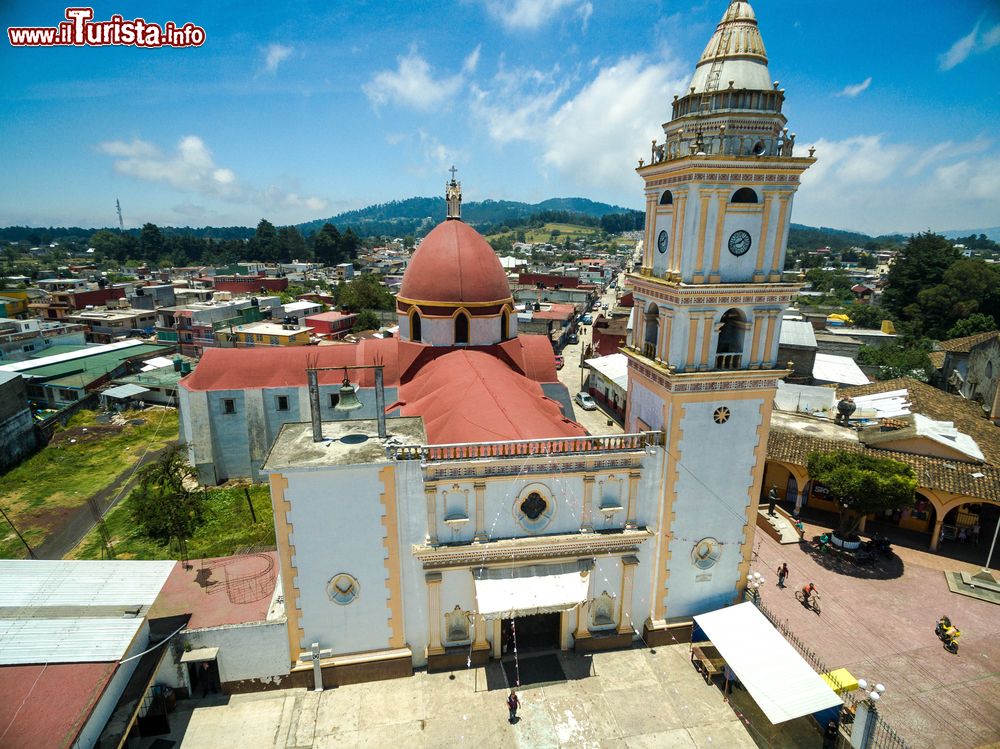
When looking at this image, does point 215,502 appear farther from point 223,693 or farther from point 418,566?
point 418,566

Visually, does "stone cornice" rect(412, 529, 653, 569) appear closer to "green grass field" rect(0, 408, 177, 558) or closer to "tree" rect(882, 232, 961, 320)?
"green grass field" rect(0, 408, 177, 558)

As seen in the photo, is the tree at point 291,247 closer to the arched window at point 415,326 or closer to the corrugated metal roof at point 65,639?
the arched window at point 415,326

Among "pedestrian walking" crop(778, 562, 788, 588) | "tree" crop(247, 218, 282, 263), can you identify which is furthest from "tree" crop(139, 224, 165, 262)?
"pedestrian walking" crop(778, 562, 788, 588)

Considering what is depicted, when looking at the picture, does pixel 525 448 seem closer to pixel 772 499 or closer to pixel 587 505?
pixel 587 505

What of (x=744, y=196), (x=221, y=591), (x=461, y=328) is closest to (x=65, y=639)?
(x=221, y=591)

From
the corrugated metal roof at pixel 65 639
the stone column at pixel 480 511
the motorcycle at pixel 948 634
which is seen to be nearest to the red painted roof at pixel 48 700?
the corrugated metal roof at pixel 65 639

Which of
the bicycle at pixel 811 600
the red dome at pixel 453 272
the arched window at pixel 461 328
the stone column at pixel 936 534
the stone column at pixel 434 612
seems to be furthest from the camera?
the arched window at pixel 461 328

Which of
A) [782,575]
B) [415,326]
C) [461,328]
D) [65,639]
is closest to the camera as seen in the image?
[65,639]
